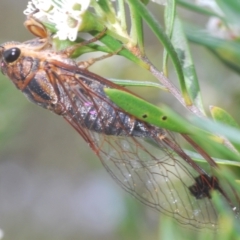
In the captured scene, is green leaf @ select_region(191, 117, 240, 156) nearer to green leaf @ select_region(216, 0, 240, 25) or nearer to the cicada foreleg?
green leaf @ select_region(216, 0, 240, 25)

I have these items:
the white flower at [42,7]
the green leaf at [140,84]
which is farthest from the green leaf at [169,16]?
the white flower at [42,7]

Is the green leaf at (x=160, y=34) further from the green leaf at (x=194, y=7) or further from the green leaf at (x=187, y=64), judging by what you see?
the green leaf at (x=194, y=7)

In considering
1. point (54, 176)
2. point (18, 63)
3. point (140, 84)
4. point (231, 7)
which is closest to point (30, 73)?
point (18, 63)

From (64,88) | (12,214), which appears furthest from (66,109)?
(12,214)

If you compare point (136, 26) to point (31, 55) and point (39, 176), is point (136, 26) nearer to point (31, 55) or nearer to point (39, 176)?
point (31, 55)

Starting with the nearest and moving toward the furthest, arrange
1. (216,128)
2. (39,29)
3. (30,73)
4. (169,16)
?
(216,128) < (169,16) < (39,29) < (30,73)

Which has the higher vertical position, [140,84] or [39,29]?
[39,29]

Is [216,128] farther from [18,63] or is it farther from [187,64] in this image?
[18,63]

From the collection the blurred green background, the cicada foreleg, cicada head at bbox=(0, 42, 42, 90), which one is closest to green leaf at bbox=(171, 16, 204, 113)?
the cicada foreleg
